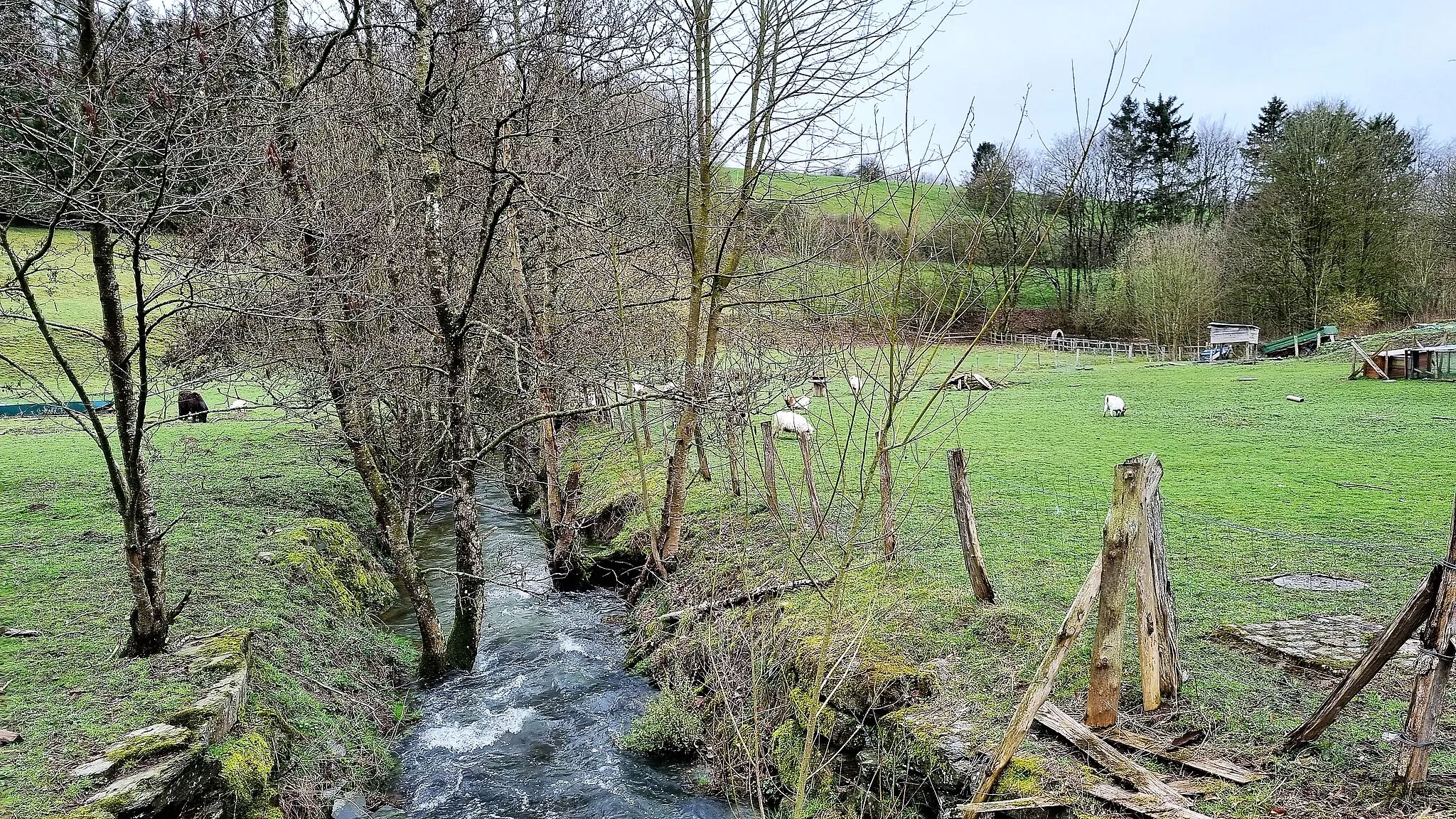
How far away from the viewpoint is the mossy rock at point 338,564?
8.76 meters

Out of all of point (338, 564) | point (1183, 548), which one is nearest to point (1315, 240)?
point (1183, 548)

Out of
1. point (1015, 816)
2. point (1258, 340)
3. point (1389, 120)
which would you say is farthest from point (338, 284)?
point (1389, 120)

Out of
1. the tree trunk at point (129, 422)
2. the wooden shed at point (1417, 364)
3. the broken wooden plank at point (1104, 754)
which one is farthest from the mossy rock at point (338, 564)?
the wooden shed at point (1417, 364)

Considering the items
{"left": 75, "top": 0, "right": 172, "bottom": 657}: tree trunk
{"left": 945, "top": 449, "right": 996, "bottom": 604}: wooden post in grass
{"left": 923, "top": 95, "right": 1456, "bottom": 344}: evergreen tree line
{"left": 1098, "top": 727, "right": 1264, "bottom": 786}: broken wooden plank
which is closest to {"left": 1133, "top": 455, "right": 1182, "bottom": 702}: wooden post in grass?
{"left": 1098, "top": 727, "right": 1264, "bottom": 786}: broken wooden plank

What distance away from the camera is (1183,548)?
802 cm

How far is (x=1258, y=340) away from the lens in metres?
34.1

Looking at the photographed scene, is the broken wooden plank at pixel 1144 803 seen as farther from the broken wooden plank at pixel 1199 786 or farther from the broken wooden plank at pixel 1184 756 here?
the broken wooden plank at pixel 1184 756

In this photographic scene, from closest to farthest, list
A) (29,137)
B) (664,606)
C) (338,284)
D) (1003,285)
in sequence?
1. (1003,285)
2. (29,137)
3. (338,284)
4. (664,606)

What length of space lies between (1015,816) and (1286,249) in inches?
1507

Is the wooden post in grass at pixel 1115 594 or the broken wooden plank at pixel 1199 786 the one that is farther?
the wooden post in grass at pixel 1115 594

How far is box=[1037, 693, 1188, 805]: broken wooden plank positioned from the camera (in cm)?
420

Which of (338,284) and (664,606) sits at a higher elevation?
(338,284)

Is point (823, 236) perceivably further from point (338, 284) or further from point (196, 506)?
point (196, 506)

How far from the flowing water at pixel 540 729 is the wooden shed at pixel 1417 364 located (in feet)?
68.6
